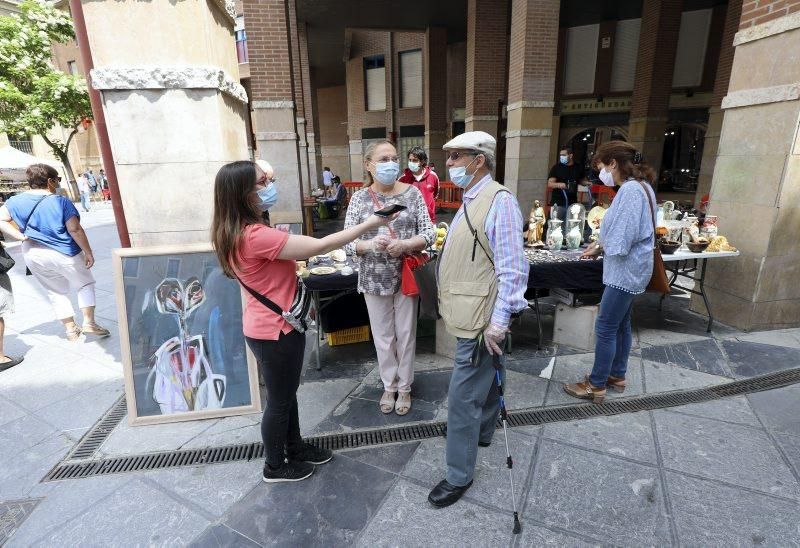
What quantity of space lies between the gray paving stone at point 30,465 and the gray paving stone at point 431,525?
7.39 ft

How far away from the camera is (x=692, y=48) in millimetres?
16594

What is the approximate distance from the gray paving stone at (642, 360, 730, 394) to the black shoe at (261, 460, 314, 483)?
9.57ft

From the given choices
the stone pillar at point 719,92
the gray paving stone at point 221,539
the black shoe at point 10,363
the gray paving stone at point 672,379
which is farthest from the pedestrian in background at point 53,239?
the stone pillar at point 719,92

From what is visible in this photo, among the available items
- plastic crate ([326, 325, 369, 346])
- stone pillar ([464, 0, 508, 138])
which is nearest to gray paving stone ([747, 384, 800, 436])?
plastic crate ([326, 325, 369, 346])

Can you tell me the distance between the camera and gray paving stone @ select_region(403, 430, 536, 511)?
253 centimetres

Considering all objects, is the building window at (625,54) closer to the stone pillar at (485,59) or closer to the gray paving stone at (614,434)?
the stone pillar at (485,59)

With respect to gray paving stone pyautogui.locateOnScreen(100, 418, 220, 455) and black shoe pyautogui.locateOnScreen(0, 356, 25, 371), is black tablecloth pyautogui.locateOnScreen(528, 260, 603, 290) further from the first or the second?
black shoe pyautogui.locateOnScreen(0, 356, 25, 371)

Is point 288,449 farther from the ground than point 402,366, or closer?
closer

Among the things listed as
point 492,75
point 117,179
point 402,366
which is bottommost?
point 402,366

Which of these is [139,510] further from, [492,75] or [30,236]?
[492,75]

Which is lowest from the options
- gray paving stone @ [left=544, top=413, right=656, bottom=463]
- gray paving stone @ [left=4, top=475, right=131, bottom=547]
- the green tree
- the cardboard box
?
gray paving stone @ [left=4, top=475, right=131, bottom=547]

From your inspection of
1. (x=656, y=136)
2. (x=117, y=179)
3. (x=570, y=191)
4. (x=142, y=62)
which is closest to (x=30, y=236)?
(x=117, y=179)

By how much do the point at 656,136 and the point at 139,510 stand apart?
61.6 feet

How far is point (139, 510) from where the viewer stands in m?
2.48
